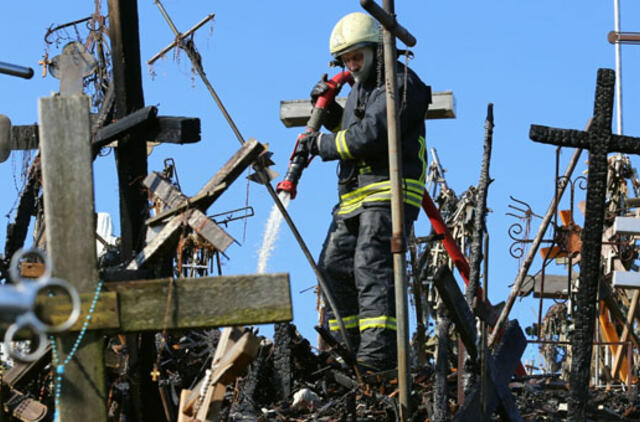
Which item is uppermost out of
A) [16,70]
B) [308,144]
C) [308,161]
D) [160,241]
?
[16,70]

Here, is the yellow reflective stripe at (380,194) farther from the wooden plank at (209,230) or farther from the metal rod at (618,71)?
the metal rod at (618,71)

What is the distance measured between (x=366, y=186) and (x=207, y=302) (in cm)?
408

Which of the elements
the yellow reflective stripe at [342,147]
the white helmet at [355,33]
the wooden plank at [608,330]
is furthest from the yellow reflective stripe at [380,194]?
the wooden plank at [608,330]

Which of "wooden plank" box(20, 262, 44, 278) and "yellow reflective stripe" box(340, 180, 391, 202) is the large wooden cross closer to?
"wooden plank" box(20, 262, 44, 278)

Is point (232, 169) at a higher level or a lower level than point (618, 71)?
lower

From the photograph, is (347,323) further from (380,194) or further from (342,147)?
(342,147)

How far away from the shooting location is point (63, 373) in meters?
6.75

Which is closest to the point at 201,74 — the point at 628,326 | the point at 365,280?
the point at 365,280

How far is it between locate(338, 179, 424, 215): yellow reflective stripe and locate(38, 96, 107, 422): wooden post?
3.99 metres

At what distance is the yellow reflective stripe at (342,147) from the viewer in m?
10.6

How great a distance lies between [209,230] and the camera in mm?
8055

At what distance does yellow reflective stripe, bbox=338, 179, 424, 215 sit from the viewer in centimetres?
1059

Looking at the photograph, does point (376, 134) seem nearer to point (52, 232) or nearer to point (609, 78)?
point (609, 78)

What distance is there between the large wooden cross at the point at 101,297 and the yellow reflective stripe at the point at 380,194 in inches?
154
